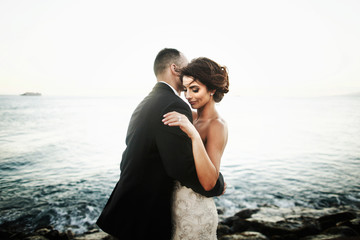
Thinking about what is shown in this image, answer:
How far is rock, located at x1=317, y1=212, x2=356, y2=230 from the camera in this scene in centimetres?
586

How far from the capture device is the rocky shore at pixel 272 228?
522 cm

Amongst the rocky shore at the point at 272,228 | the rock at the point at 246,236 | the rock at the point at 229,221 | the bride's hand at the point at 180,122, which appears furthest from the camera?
the rock at the point at 229,221

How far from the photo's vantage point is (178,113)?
6.41 ft

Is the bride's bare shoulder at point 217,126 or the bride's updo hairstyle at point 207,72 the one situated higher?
the bride's updo hairstyle at point 207,72

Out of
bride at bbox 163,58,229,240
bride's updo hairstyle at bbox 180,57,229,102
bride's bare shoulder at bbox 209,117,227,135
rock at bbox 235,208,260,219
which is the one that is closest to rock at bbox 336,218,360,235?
rock at bbox 235,208,260,219

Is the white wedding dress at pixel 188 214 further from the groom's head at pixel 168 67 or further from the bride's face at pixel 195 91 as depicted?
the groom's head at pixel 168 67

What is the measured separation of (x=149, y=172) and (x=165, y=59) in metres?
1.54

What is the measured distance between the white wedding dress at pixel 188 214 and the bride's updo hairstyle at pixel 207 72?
1297 millimetres

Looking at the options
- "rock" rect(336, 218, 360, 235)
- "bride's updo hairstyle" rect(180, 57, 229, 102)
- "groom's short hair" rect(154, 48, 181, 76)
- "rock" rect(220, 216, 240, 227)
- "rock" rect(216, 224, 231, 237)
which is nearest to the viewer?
"bride's updo hairstyle" rect(180, 57, 229, 102)

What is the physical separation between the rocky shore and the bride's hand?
412 cm

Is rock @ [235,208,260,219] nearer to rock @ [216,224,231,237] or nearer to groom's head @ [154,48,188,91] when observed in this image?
rock @ [216,224,231,237]

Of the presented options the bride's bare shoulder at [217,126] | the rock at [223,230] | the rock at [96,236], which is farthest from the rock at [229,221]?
the bride's bare shoulder at [217,126]

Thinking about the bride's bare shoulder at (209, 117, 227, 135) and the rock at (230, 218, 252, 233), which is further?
the rock at (230, 218, 252, 233)

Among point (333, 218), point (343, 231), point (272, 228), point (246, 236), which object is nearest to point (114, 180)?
point (246, 236)
